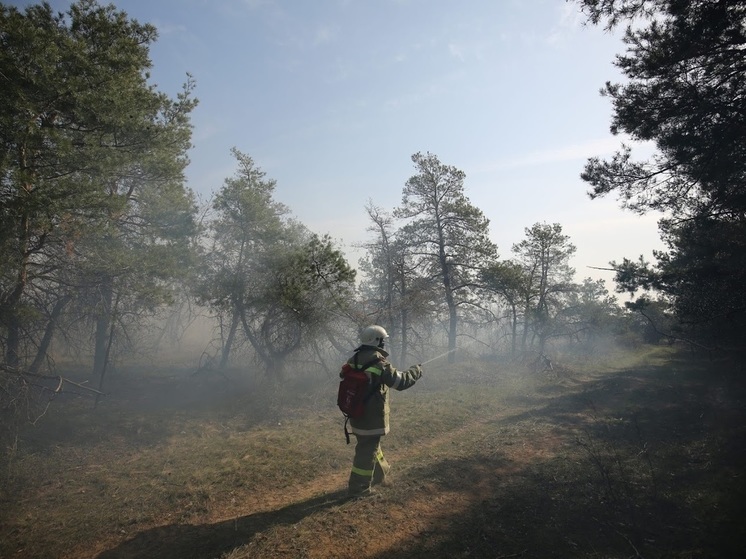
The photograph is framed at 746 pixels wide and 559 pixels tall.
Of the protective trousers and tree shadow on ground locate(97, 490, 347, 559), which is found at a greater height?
the protective trousers

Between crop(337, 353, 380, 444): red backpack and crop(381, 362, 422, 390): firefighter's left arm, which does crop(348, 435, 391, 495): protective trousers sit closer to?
crop(337, 353, 380, 444): red backpack

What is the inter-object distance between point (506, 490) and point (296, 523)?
3.26 meters

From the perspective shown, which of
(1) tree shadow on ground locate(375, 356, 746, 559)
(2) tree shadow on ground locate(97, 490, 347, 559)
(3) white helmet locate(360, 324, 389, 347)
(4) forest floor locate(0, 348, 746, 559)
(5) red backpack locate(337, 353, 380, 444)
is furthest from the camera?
(3) white helmet locate(360, 324, 389, 347)

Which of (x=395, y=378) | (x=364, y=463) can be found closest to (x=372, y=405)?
(x=395, y=378)

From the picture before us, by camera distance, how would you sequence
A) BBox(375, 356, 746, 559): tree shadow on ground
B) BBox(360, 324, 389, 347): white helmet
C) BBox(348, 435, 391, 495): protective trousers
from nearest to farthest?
1. BBox(375, 356, 746, 559): tree shadow on ground
2. BBox(348, 435, 391, 495): protective trousers
3. BBox(360, 324, 389, 347): white helmet

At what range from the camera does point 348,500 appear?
5816 mm

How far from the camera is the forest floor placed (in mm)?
4605

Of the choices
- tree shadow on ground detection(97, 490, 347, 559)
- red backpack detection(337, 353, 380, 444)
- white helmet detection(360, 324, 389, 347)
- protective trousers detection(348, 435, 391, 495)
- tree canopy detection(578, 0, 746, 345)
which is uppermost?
tree canopy detection(578, 0, 746, 345)

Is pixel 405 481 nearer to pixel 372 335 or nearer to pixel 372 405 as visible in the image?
pixel 372 405

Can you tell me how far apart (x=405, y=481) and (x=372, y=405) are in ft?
5.77

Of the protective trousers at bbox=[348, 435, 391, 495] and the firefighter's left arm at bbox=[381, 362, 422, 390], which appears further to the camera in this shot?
the protective trousers at bbox=[348, 435, 391, 495]

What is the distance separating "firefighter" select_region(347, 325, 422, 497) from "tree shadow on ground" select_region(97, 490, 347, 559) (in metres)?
0.49

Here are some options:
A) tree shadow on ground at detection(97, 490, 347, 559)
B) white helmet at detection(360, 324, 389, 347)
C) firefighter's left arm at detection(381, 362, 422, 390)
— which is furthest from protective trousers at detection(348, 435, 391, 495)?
white helmet at detection(360, 324, 389, 347)

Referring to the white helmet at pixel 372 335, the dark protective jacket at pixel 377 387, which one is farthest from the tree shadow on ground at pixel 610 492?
the white helmet at pixel 372 335
